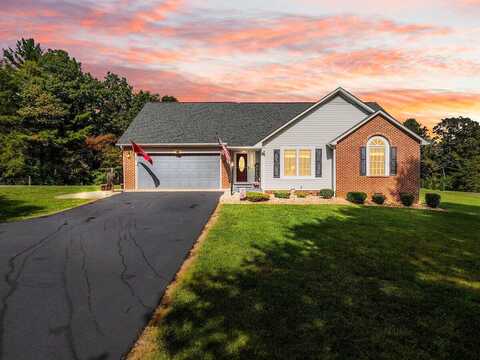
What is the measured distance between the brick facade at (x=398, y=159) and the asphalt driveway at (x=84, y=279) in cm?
996

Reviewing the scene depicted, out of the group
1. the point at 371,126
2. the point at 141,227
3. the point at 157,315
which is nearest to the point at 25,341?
the point at 157,315

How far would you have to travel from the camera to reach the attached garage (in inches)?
909

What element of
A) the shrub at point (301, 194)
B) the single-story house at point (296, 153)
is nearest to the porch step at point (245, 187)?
the single-story house at point (296, 153)

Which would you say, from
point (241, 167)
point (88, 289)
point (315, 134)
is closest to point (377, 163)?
point (315, 134)

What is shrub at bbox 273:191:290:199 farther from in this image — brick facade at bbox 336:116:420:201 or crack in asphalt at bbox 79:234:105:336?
crack in asphalt at bbox 79:234:105:336

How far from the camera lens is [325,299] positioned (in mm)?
5043

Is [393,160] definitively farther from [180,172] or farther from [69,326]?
[69,326]

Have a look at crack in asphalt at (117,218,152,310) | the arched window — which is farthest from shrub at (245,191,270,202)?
crack in asphalt at (117,218,152,310)

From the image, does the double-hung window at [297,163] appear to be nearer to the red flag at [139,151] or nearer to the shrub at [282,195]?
the shrub at [282,195]

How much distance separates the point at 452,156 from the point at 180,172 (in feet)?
181

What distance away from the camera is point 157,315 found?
459 centimetres

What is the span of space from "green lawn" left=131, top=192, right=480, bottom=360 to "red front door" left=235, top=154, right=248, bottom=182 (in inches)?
551

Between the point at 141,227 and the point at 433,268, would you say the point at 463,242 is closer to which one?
the point at 433,268

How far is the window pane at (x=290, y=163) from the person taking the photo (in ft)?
63.9
